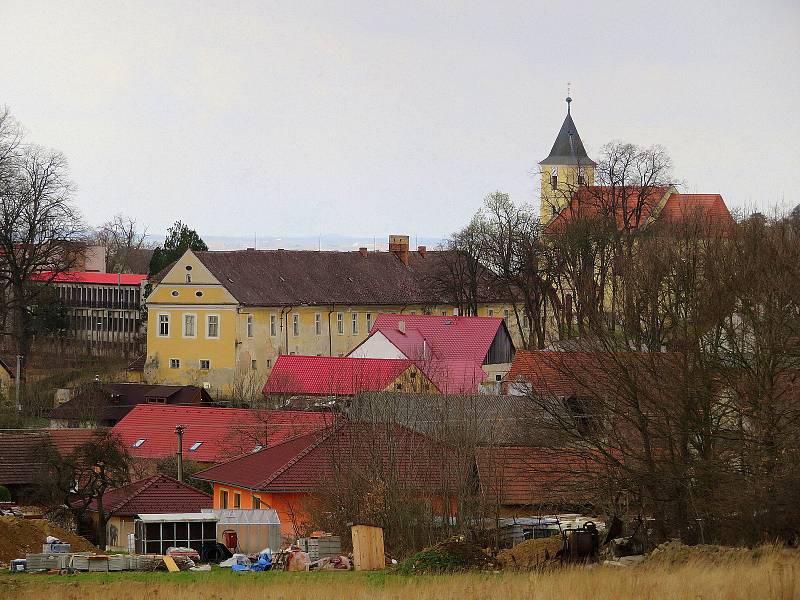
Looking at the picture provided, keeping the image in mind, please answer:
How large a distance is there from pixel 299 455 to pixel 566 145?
74.9 m

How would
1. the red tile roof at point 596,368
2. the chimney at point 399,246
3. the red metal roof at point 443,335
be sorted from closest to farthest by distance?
the red tile roof at point 596,368 → the red metal roof at point 443,335 → the chimney at point 399,246

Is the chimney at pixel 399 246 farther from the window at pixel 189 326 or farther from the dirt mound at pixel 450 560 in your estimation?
the dirt mound at pixel 450 560

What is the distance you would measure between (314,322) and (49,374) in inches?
534

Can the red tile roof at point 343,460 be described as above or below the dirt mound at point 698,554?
above

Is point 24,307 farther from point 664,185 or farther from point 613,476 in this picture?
point 613,476

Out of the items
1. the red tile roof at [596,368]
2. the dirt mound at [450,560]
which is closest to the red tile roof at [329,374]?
the red tile roof at [596,368]

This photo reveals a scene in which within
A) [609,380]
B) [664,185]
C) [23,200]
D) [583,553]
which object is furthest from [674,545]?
[664,185]

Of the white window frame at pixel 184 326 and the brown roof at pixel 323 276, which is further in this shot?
the brown roof at pixel 323 276

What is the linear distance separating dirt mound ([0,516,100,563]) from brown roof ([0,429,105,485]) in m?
8.16

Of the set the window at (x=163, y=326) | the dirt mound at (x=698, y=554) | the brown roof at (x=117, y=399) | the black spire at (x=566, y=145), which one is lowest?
the dirt mound at (x=698, y=554)

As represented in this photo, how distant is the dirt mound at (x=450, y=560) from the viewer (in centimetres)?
2386

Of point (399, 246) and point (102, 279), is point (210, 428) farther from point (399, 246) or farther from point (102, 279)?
point (399, 246)

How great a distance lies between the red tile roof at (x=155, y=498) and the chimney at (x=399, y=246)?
1684 inches

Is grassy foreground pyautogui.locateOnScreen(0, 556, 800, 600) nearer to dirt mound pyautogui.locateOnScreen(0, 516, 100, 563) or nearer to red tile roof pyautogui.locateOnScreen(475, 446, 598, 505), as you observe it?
red tile roof pyautogui.locateOnScreen(475, 446, 598, 505)
